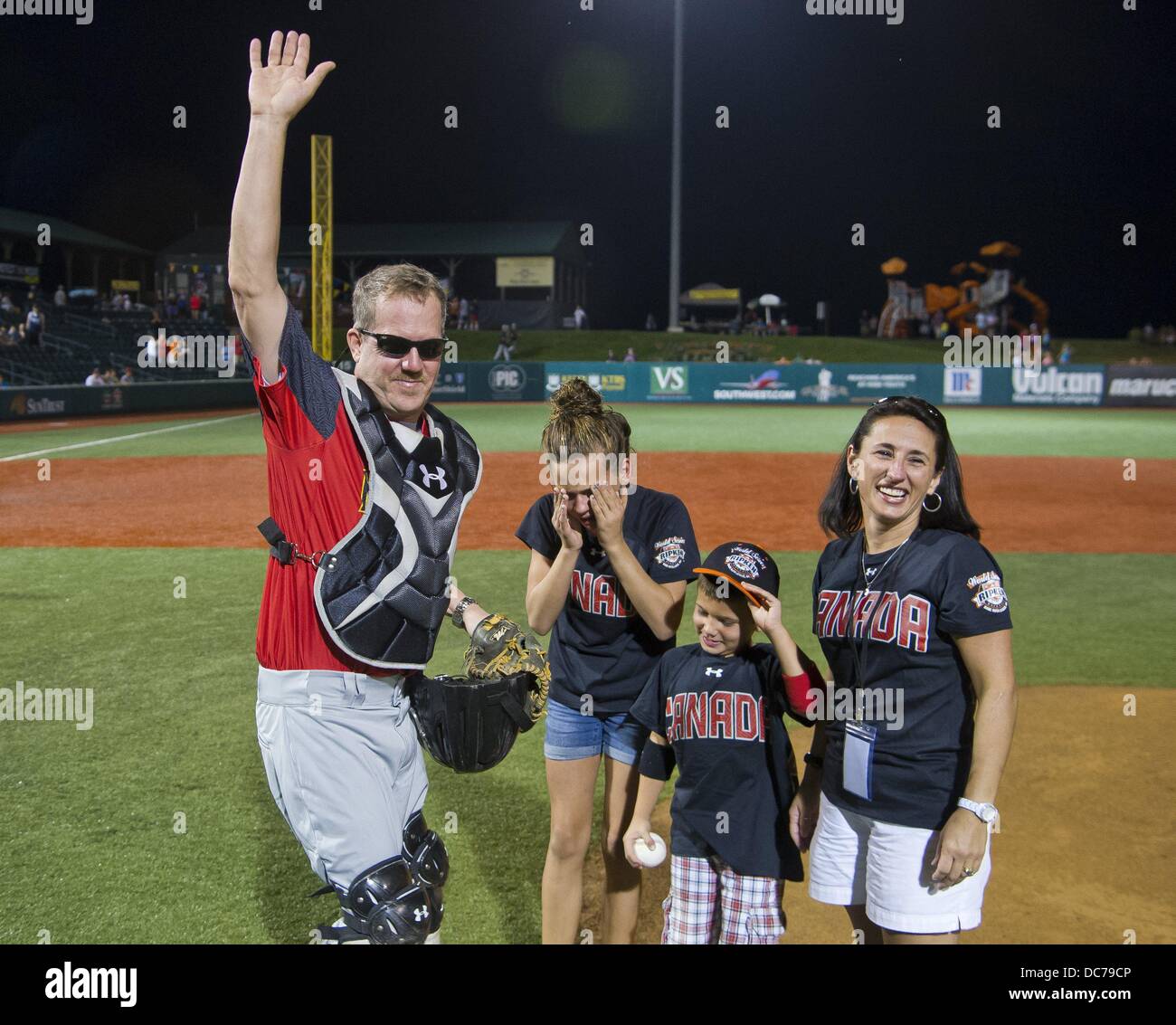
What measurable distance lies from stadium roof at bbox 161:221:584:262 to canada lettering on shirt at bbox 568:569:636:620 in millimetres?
46575

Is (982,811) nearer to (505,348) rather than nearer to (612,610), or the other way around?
(612,610)

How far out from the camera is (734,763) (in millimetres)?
3119

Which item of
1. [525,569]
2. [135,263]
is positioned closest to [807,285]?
[135,263]

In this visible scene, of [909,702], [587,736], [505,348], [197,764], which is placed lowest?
[197,764]

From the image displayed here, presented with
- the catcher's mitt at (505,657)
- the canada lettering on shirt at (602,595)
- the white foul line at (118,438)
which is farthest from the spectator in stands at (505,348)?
the catcher's mitt at (505,657)

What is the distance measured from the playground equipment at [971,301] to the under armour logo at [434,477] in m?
46.2

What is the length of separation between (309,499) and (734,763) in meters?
1.55

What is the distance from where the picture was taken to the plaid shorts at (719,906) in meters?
2.99

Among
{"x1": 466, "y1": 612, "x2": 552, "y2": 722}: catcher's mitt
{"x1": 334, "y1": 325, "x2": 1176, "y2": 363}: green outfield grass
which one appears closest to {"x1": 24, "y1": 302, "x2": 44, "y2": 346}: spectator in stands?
{"x1": 334, "y1": 325, "x2": 1176, "y2": 363}: green outfield grass

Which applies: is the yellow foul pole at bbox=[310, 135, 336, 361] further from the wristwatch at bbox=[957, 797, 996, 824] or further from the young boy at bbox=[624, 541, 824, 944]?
the wristwatch at bbox=[957, 797, 996, 824]

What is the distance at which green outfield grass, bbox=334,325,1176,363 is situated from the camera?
1634 inches

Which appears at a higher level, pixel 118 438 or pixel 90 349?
pixel 90 349

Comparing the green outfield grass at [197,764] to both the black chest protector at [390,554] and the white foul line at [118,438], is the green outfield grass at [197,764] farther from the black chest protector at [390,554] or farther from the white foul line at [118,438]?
the white foul line at [118,438]

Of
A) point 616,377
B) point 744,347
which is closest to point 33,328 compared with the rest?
point 616,377
